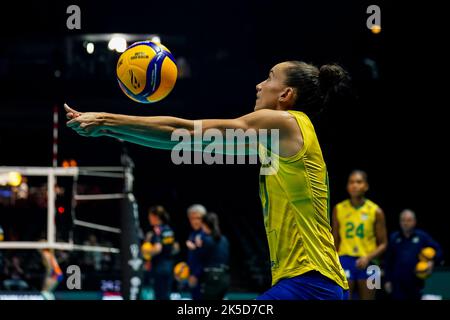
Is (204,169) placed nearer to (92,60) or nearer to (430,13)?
(92,60)

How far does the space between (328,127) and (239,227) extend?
2421 millimetres

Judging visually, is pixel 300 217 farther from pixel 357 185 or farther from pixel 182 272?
pixel 182 272

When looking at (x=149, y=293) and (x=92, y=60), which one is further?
(x=92, y=60)

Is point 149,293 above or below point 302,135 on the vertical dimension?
below

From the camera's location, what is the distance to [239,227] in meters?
13.5

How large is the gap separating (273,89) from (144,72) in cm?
71

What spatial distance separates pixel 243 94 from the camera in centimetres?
1373

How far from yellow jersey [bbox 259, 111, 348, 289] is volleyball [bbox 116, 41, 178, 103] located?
816mm

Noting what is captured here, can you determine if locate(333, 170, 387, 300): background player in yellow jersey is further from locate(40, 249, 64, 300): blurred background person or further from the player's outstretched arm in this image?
the player's outstretched arm

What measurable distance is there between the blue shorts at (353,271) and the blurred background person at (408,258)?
6.61 ft

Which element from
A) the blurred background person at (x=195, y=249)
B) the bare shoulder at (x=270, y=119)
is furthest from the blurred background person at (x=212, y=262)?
the bare shoulder at (x=270, y=119)

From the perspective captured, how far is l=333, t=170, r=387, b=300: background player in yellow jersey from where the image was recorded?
24.3ft

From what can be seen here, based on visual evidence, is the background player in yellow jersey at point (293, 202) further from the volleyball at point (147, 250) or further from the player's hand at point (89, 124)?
the volleyball at point (147, 250)
